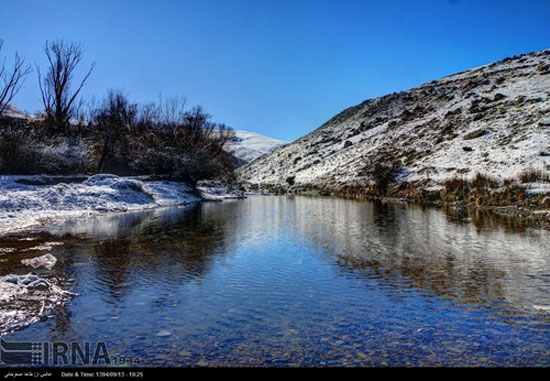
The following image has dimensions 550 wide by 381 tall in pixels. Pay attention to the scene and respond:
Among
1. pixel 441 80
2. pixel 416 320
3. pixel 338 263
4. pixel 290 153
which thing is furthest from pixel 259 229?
pixel 441 80

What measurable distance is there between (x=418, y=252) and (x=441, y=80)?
6707cm

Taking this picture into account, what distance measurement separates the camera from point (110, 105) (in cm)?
3906

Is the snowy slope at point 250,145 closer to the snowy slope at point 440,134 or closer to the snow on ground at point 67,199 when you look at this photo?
the snowy slope at point 440,134

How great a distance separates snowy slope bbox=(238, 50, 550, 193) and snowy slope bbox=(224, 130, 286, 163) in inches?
1656

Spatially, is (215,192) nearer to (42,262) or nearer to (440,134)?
(440,134)

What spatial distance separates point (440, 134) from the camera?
4200 centimetres

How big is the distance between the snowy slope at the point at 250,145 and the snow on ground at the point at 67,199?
83782 millimetres

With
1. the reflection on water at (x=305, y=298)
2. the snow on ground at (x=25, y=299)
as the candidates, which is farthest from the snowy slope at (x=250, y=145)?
the snow on ground at (x=25, y=299)

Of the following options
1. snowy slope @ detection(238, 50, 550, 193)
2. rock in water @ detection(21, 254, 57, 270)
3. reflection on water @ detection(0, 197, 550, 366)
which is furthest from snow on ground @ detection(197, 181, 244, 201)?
rock in water @ detection(21, 254, 57, 270)

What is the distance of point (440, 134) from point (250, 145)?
99799 mm

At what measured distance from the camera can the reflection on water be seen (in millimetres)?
4645

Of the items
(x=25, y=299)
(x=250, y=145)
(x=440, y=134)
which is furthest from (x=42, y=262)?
(x=250, y=145)

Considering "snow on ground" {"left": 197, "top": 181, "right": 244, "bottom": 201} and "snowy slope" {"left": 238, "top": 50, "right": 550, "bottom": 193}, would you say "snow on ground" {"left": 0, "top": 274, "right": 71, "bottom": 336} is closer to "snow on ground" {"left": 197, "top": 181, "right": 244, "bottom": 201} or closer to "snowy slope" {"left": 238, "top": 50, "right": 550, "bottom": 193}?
"snowy slope" {"left": 238, "top": 50, "right": 550, "bottom": 193}

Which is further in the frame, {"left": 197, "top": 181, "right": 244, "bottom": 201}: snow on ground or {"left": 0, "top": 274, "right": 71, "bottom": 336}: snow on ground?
{"left": 197, "top": 181, "right": 244, "bottom": 201}: snow on ground
